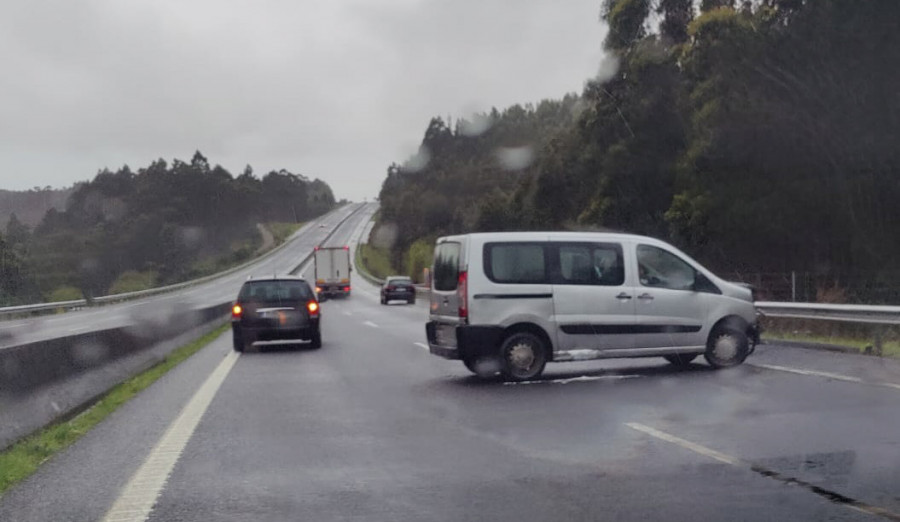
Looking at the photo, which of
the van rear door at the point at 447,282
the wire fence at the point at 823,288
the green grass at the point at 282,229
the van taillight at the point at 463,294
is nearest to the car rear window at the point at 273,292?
the van rear door at the point at 447,282

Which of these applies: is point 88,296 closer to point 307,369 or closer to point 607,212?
point 607,212

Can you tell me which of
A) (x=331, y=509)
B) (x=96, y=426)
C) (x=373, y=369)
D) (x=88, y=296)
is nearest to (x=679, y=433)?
(x=331, y=509)

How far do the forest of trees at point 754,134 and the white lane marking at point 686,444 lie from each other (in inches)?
723

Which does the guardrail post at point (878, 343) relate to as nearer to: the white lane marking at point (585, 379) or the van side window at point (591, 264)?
the white lane marking at point (585, 379)

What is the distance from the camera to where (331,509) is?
20.4ft

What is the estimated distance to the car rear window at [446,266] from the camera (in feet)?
44.1

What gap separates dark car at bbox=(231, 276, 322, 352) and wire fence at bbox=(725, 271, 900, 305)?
10352 mm

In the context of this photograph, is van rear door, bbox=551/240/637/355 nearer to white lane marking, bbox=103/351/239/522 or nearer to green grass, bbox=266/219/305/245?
white lane marking, bbox=103/351/239/522

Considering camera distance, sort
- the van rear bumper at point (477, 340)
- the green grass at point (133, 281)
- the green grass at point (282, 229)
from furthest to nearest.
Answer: the green grass at point (282, 229) < the green grass at point (133, 281) < the van rear bumper at point (477, 340)

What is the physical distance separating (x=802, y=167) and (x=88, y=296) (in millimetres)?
40671

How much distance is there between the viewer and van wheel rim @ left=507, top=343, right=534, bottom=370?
13.1 metres

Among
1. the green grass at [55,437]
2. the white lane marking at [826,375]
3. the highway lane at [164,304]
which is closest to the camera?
the green grass at [55,437]

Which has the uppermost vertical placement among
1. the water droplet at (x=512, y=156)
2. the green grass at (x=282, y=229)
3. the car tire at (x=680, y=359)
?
the water droplet at (x=512, y=156)

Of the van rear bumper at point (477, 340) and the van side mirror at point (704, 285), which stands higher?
the van side mirror at point (704, 285)
